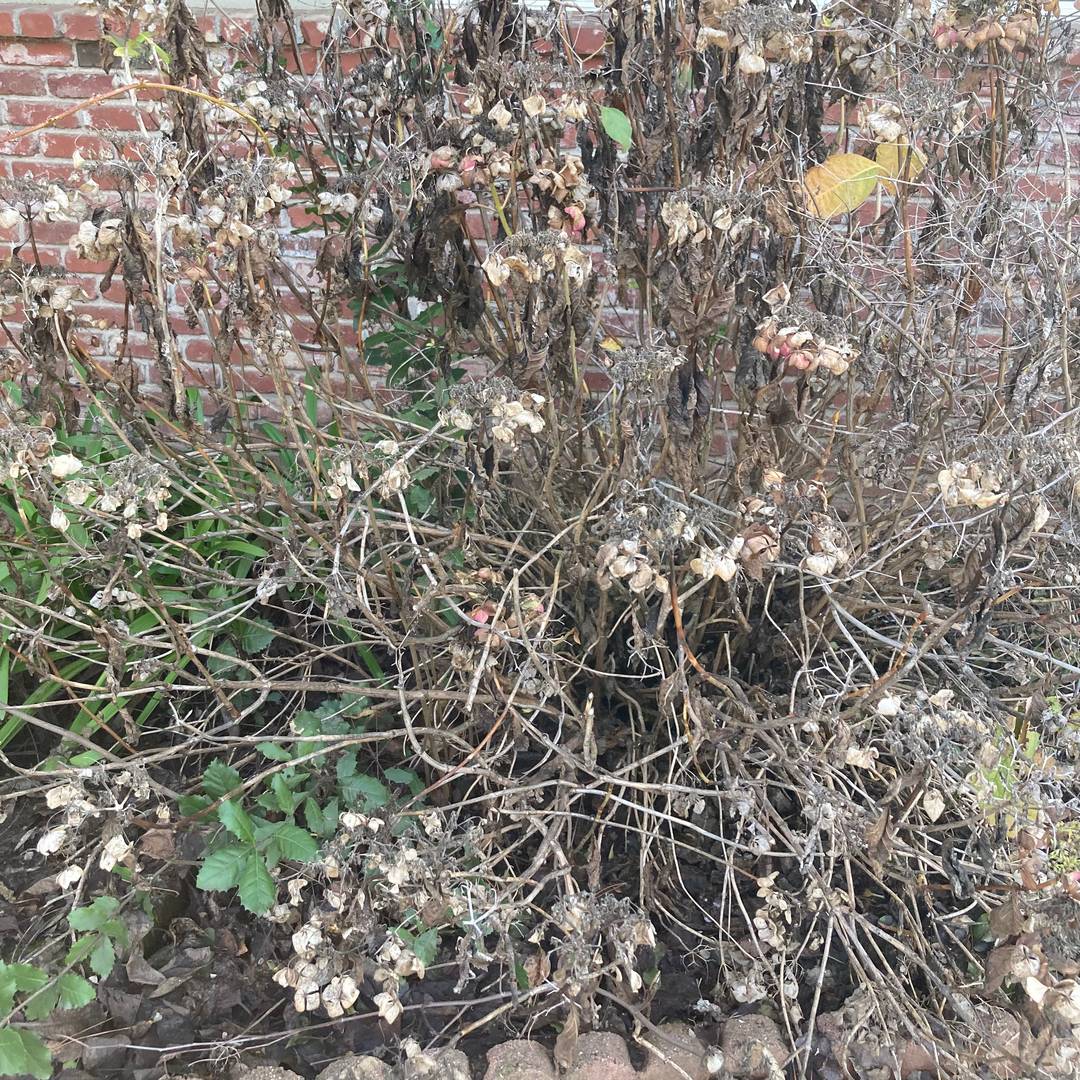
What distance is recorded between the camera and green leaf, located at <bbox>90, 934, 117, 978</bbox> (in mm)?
1626

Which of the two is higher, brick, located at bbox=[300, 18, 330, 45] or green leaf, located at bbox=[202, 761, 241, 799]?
brick, located at bbox=[300, 18, 330, 45]

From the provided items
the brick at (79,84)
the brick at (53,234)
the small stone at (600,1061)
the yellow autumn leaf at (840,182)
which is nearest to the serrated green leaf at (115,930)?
the small stone at (600,1061)

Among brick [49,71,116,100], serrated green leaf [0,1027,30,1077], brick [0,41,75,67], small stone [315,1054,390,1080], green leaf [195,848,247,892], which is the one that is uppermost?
brick [0,41,75,67]

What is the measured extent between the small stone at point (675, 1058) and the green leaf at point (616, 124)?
1.57 metres

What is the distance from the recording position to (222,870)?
167cm

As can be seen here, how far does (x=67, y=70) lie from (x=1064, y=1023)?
11.8ft

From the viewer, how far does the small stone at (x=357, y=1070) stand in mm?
1546

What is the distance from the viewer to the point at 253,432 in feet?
8.16

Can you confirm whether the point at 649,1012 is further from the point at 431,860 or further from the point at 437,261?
the point at 437,261

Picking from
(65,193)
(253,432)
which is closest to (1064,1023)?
(65,193)

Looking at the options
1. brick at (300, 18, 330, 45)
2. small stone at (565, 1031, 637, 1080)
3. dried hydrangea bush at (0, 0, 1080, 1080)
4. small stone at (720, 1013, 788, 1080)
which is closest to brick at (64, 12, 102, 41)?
brick at (300, 18, 330, 45)

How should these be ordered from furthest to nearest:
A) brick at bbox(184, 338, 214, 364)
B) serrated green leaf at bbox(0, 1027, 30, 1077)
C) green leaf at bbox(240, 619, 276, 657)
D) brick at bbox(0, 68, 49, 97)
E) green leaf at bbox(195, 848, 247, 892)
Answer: brick at bbox(184, 338, 214, 364) < brick at bbox(0, 68, 49, 97) < green leaf at bbox(240, 619, 276, 657) < green leaf at bbox(195, 848, 247, 892) < serrated green leaf at bbox(0, 1027, 30, 1077)

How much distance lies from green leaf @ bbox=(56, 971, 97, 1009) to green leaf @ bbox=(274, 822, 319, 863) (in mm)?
376

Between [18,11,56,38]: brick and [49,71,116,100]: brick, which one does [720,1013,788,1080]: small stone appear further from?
[18,11,56,38]: brick
